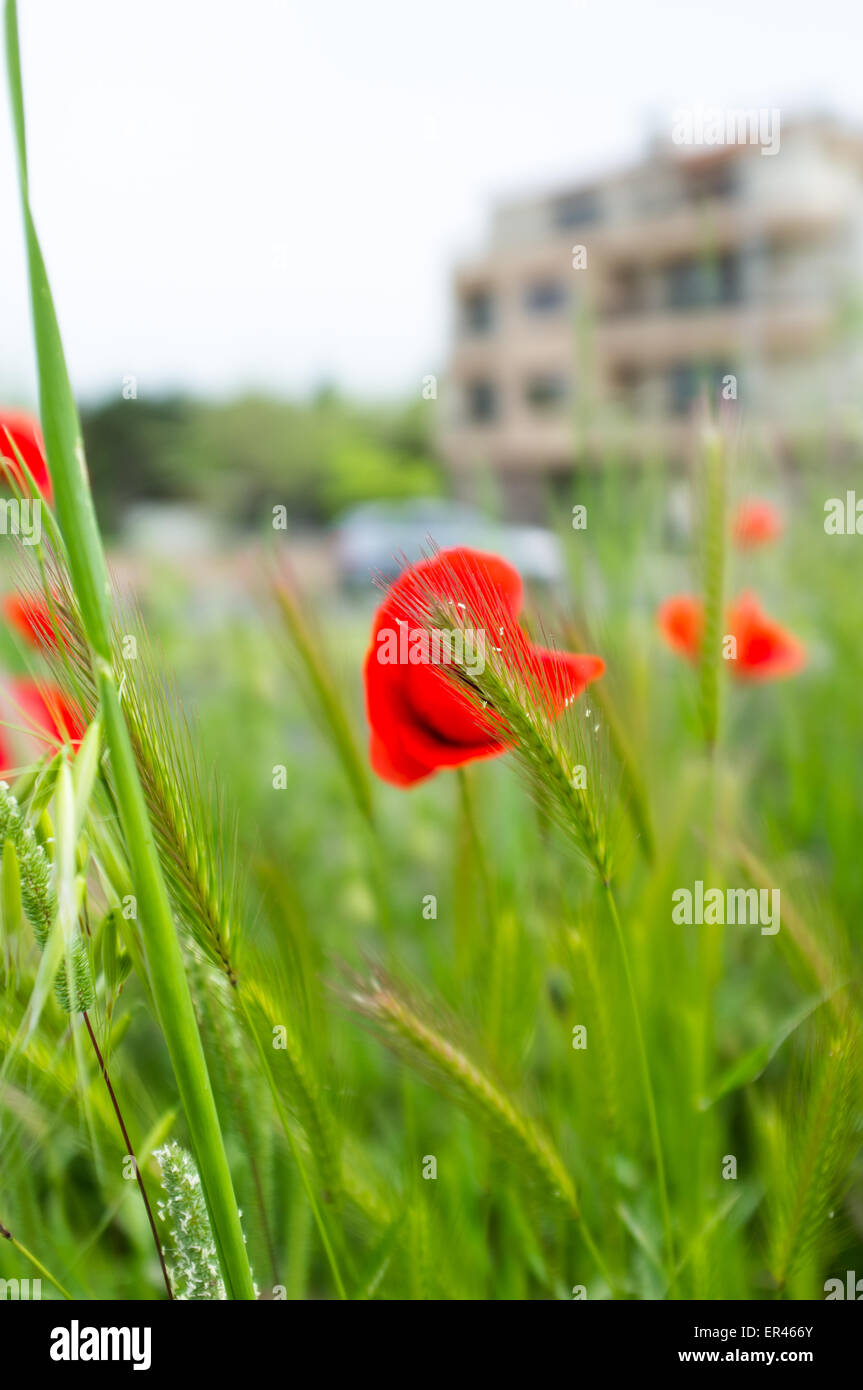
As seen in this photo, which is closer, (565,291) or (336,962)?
(336,962)

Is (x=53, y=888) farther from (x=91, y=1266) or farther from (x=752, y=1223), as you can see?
(x=752, y=1223)

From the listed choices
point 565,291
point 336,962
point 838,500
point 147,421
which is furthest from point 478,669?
point 565,291

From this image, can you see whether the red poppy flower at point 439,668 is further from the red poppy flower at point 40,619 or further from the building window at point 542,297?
the building window at point 542,297

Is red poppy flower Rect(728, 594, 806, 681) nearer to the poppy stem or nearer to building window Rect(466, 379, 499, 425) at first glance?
the poppy stem

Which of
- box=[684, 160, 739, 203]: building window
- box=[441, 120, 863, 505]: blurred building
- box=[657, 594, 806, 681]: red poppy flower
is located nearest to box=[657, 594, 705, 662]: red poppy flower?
box=[657, 594, 806, 681]: red poppy flower

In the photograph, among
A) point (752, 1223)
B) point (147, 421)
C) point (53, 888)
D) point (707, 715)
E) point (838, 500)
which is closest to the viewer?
point (53, 888)

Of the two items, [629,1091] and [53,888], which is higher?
[53,888]
